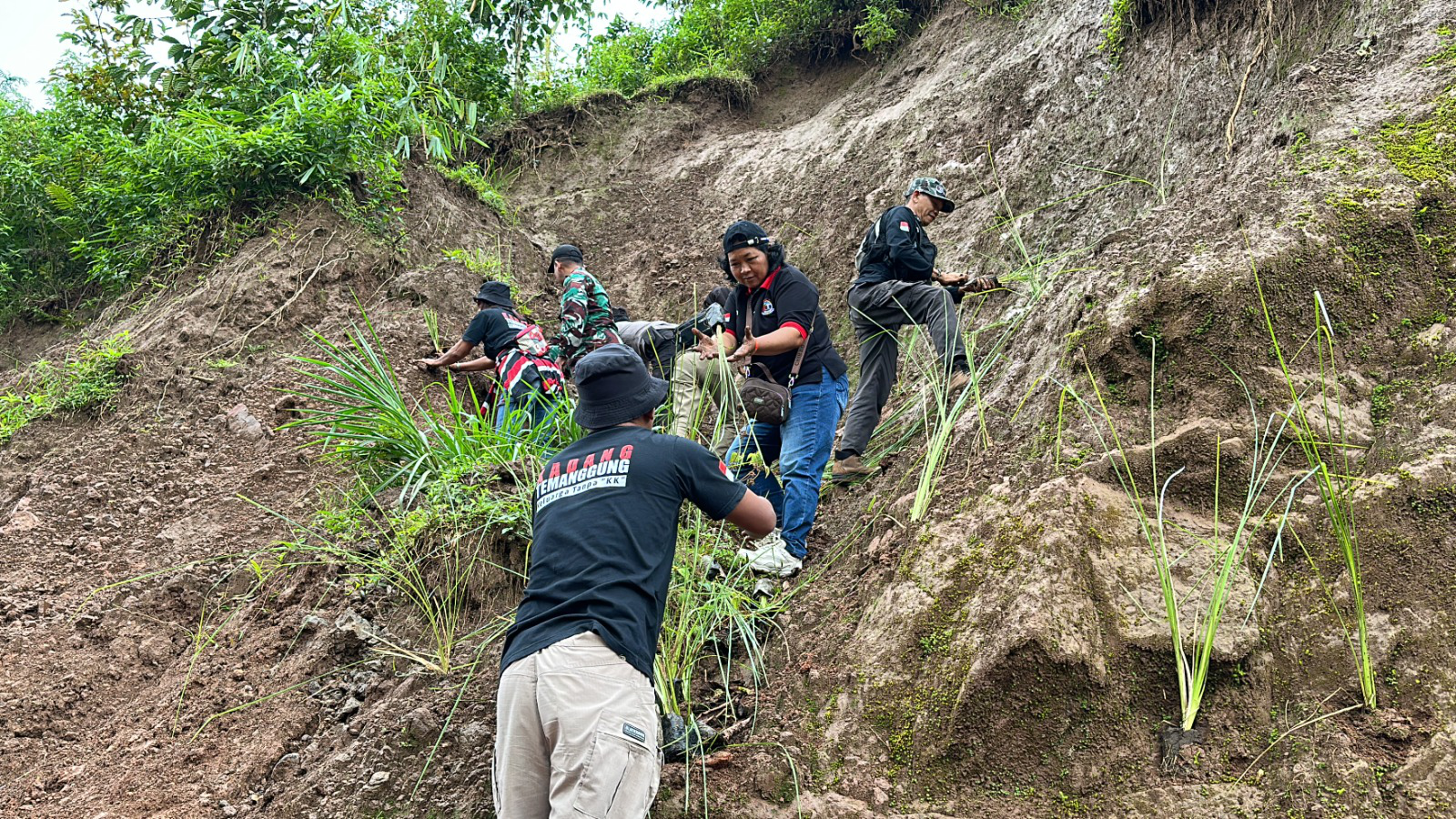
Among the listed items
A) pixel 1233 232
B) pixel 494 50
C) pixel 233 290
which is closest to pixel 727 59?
pixel 494 50

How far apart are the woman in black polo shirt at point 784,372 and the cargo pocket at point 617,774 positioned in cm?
175

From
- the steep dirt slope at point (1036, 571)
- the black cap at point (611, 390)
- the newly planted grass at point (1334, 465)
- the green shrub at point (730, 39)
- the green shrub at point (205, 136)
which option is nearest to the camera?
the newly planted grass at point (1334, 465)

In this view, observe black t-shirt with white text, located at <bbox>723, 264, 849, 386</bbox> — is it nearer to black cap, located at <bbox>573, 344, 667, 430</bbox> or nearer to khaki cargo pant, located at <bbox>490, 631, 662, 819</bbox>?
black cap, located at <bbox>573, 344, 667, 430</bbox>

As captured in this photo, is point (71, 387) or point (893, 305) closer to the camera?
point (893, 305)

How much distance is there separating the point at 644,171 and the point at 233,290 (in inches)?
196

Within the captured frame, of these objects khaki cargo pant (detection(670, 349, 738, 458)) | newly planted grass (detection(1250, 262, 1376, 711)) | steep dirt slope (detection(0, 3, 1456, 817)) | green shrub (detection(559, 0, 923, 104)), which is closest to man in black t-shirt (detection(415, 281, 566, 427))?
khaki cargo pant (detection(670, 349, 738, 458))

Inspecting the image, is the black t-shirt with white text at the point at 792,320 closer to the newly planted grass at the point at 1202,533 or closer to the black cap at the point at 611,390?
the newly planted grass at the point at 1202,533

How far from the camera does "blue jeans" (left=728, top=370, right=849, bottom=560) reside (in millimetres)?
4137

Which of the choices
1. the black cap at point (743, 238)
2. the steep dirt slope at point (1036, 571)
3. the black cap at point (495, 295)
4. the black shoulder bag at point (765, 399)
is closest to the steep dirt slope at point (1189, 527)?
the steep dirt slope at point (1036, 571)

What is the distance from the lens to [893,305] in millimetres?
5047

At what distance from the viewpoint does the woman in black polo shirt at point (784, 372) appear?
4145 millimetres

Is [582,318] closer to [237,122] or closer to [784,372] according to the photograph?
[784,372]

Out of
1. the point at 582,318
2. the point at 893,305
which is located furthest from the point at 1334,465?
the point at 582,318

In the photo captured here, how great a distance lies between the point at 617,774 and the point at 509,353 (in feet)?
12.7
